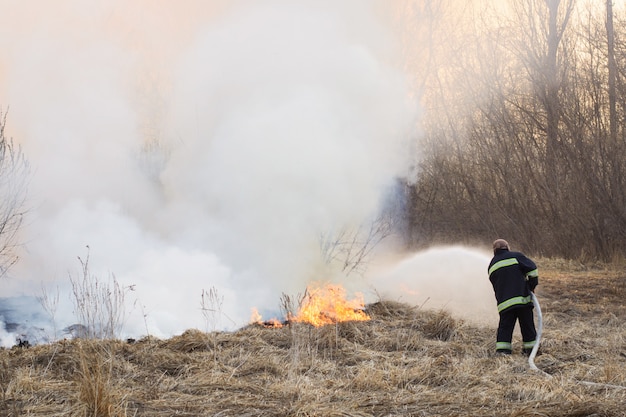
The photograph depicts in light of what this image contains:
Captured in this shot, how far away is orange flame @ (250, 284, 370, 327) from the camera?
9.23m

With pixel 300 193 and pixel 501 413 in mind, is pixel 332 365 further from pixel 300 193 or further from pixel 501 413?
pixel 300 193

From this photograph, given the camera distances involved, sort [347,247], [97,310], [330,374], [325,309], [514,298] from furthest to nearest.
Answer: [347,247]
[325,309]
[514,298]
[330,374]
[97,310]

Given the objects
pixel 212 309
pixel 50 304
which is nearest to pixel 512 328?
pixel 212 309

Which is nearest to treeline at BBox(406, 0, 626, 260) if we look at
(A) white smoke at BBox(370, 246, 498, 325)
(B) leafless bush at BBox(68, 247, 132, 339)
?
(A) white smoke at BBox(370, 246, 498, 325)

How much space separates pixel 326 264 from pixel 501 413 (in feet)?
21.6

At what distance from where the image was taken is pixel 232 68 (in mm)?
11609

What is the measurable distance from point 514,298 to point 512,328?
39 cm

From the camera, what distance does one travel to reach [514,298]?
7.77 meters

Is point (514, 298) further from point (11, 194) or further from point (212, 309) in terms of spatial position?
point (11, 194)

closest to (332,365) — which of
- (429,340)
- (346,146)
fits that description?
(429,340)

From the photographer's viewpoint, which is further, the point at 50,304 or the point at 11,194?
the point at 11,194

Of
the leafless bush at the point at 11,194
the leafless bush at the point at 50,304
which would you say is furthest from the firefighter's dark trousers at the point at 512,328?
the leafless bush at the point at 11,194

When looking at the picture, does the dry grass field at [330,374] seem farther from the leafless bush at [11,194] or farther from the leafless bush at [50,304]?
the leafless bush at [11,194]

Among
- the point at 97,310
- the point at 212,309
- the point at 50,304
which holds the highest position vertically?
the point at 50,304
